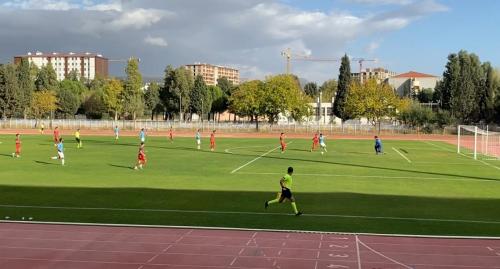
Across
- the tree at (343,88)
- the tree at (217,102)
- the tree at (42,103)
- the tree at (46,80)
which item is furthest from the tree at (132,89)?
the tree at (343,88)

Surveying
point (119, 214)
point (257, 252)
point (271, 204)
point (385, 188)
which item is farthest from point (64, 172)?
point (257, 252)

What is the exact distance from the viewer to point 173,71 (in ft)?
363

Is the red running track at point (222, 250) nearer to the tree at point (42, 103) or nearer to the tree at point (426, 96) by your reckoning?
the tree at point (42, 103)

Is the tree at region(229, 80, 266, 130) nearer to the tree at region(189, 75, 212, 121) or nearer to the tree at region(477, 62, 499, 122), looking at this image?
the tree at region(189, 75, 212, 121)

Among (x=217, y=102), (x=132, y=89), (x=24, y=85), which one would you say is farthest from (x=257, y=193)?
(x=217, y=102)

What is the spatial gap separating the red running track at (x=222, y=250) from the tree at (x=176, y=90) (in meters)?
96.8

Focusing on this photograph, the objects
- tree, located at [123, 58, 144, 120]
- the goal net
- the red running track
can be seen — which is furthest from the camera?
tree, located at [123, 58, 144, 120]

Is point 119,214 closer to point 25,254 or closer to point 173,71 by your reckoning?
point 25,254

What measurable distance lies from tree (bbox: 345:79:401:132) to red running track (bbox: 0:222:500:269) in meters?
77.0

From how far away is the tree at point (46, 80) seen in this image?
114m

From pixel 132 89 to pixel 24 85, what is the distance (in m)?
20.7

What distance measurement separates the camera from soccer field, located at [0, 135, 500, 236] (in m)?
16.3

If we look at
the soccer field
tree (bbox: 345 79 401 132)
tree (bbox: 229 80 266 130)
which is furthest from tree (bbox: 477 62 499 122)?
the soccer field

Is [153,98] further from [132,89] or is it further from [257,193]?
[257,193]
